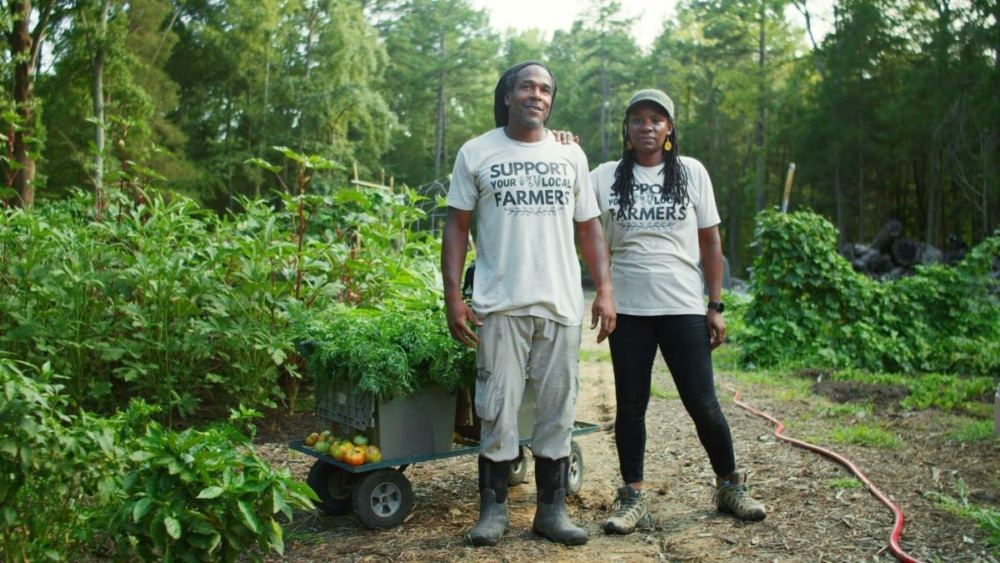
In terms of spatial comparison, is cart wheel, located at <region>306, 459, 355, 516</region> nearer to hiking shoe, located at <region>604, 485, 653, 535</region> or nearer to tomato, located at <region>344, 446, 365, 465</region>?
tomato, located at <region>344, 446, 365, 465</region>

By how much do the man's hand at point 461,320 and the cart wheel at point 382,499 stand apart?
725mm

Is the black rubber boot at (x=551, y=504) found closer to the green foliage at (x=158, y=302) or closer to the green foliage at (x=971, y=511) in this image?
the green foliage at (x=158, y=302)

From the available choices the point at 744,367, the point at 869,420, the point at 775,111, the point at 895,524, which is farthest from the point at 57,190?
the point at 775,111

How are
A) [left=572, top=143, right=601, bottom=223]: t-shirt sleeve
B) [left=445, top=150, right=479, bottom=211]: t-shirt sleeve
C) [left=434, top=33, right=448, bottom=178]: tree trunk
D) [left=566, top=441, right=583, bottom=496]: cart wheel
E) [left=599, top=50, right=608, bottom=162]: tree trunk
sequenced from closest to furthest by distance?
[left=445, top=150, right=479, bottom=211]: t-shirt sleeve, [left=572, top=143, right=601, bottom=223]: t-shirt sleeve, [left=566, top=441, right=583, bottom=496]: cart wheel, [left=599, top=50, right=608, bottom=162]: tree trunk, [left=434, top=33, right=448, bottom=178]: tree trunk

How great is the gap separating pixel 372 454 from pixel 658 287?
1345mm

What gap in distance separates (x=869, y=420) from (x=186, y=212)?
463 centimetres

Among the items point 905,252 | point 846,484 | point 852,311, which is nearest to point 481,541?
point 846,484

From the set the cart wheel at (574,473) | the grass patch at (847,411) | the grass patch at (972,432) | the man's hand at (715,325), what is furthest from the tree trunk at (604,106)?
the man's hand at (715,325)

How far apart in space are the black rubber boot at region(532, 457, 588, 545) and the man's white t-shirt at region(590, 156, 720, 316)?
0.70 metres

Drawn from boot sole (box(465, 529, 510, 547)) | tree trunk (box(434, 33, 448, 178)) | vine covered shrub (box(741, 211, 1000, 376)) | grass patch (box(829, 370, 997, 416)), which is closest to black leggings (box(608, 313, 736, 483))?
boot sole (box(465, 529, 510, 547))

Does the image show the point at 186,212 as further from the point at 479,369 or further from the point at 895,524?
the point at 895,524

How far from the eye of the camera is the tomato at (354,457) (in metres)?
3.59

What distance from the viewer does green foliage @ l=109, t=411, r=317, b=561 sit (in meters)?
2.60

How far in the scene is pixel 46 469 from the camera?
8.11 feet
